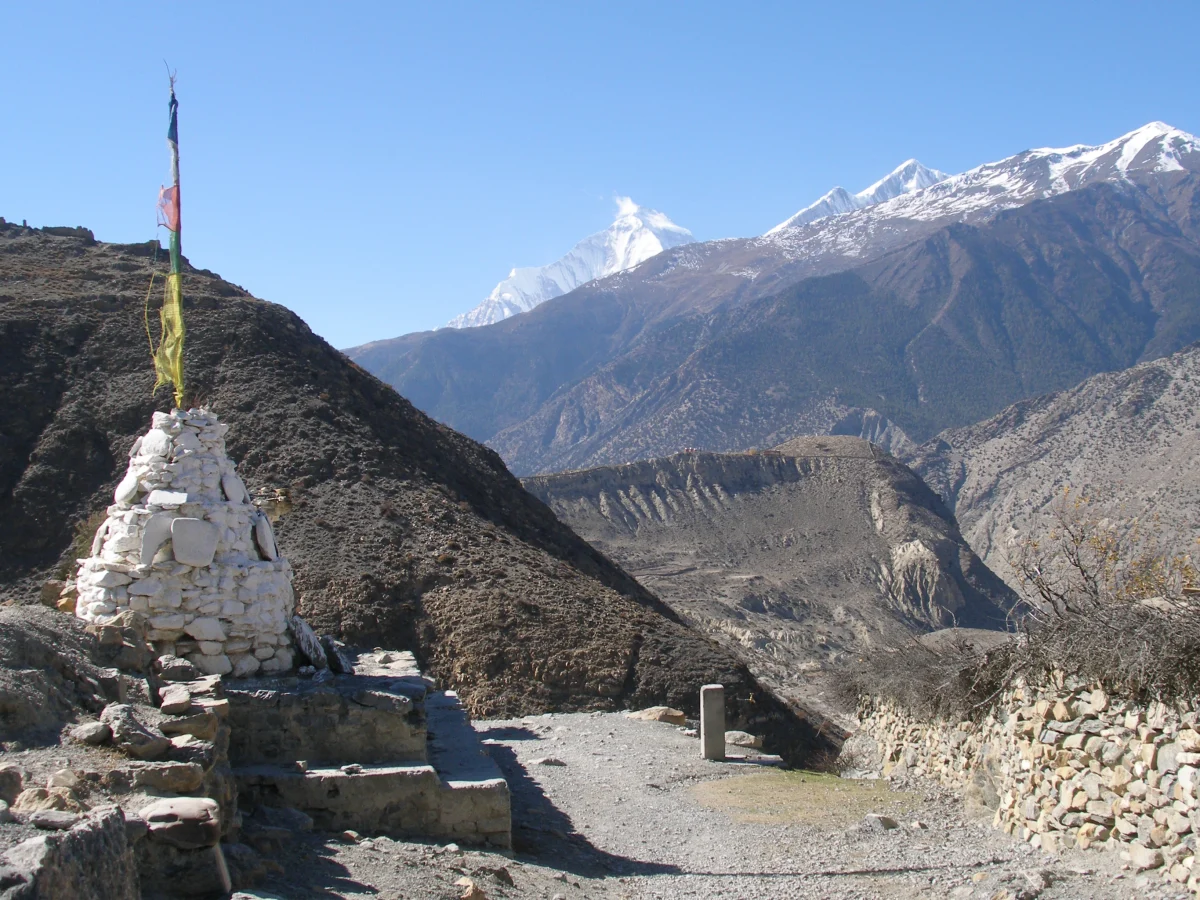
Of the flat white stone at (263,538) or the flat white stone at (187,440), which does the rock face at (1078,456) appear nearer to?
the flat white stone at (263,538)

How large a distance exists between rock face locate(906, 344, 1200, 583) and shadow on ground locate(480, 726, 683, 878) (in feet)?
168

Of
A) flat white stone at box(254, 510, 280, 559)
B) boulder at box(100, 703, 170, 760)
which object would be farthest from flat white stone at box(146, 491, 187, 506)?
boulder at box(100, 703, 170, 760)

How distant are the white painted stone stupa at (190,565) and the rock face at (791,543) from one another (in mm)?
31694

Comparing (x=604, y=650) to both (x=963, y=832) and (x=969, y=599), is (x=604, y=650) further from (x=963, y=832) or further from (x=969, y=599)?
(x=969, y=599)

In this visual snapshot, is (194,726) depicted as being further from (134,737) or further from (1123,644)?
(1123,644)

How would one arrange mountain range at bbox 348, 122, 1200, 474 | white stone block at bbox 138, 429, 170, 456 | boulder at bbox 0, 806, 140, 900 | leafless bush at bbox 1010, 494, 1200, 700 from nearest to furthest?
boulder at bbox 0, 806, 140, 900, leafless bush at bbox 1010, 494, 1200, 700, white stone block at bbox 138, 429, 170, 456, mountain range at bbox 348, 122, 1200, 474

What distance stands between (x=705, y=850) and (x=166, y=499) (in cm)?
551

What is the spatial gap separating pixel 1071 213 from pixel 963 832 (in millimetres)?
209156

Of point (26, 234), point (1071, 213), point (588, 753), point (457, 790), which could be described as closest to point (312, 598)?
point (588, 753)

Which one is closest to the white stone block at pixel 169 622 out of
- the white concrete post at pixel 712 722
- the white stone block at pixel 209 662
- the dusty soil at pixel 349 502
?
the white stone block at pixel 209 662

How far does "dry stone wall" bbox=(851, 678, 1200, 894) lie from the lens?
7645 millimetres

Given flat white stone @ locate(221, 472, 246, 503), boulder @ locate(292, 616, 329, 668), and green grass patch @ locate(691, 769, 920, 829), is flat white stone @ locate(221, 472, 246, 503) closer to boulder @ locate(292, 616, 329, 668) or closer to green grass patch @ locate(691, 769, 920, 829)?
boulder @ locate(292, 616, 329, 668)

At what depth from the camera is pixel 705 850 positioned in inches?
388

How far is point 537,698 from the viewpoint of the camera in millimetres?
20266
